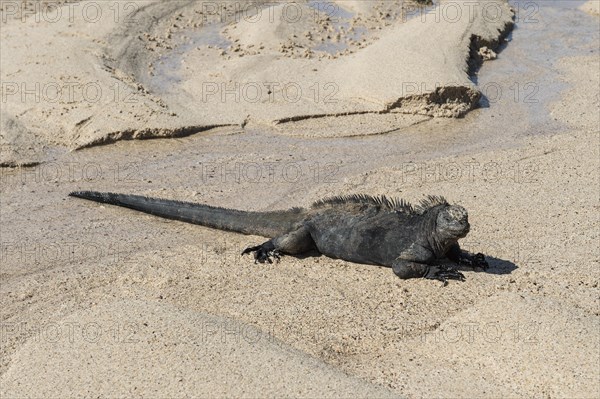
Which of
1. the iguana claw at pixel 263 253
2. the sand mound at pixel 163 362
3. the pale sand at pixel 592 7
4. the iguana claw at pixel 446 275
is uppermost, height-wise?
the pale sand at pixel 592 7

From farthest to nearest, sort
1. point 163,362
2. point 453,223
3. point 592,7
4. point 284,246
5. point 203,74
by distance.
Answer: point 592,7, point 203,74, point 284,246, point 453,223, point 163,362

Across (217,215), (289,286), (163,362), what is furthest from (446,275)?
(163,362)

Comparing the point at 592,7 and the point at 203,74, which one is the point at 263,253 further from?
the point at 592,7

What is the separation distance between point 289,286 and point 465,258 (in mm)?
1583

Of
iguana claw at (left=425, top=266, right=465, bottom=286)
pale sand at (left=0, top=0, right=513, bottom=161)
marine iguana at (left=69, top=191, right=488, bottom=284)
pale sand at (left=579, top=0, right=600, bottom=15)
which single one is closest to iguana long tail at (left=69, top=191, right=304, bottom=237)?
marine iguana at (left=69, top=191, right=488, bottom=284)

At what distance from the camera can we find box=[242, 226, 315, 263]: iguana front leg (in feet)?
22.7

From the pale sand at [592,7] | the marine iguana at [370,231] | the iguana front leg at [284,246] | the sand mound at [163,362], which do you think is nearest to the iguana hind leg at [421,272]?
the marine iguana at [370,231]

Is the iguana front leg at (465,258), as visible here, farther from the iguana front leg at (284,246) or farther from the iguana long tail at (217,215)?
the iguana long tail at (217,215)

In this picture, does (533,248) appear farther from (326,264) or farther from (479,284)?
(326,264)

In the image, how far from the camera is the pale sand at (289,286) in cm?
507

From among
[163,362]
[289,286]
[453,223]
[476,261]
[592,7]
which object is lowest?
[289,286]

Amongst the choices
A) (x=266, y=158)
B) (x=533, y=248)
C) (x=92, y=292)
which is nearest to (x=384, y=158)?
(x=266, y=158)

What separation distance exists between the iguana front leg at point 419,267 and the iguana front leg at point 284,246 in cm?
87

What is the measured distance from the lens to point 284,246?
22.8 ft
